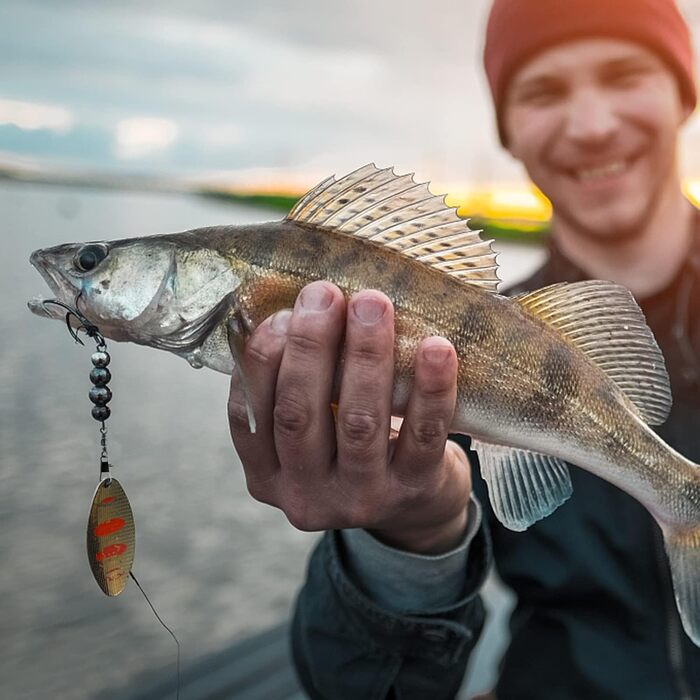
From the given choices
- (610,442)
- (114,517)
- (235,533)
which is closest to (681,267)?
(610,442)

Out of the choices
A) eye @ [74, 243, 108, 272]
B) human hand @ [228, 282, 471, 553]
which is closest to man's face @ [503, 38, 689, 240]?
human hand @ [228, 282, 471, 553]

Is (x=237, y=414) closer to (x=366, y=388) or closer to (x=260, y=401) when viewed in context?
(x=260, y=401)

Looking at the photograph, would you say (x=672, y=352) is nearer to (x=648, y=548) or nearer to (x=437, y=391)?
(x=648, y=548)

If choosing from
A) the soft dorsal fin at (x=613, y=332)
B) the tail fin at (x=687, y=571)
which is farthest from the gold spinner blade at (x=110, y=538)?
the tail fin at (x=687, y=571)

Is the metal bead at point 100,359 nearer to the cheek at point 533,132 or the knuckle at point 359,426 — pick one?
the knuckle at point 359,426

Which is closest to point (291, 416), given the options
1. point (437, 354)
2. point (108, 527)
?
point (437, 354)

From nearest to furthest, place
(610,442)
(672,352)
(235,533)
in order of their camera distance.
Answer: (610,442), (672,352), (235,533)
